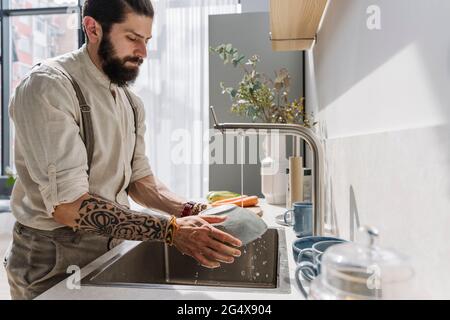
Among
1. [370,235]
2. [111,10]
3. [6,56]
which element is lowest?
[370,235]

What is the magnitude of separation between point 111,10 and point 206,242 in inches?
26.9

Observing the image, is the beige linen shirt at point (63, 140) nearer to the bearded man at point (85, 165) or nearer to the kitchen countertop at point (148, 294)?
the bearded man at point (85, 165)

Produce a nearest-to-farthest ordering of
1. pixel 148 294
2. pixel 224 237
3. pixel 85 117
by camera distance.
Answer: pixel 148 294
pixel 224 237
pixel 85 117

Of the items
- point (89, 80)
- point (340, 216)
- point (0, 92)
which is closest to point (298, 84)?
point (340, 216)

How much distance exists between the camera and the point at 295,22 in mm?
1624

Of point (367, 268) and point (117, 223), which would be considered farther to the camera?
point (117, 223)

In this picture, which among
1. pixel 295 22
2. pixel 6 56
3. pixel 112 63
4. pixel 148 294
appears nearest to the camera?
pixel 148 294

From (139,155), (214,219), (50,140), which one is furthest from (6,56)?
(214,219)

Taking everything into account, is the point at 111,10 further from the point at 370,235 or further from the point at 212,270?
the point at 370,235

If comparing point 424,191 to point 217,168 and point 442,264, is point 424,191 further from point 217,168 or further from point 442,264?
point 217,168

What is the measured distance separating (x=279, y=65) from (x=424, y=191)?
228cm

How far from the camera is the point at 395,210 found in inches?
26.7

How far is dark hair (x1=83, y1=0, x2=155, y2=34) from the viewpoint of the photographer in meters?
1.06

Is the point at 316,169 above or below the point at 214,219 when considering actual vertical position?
above
